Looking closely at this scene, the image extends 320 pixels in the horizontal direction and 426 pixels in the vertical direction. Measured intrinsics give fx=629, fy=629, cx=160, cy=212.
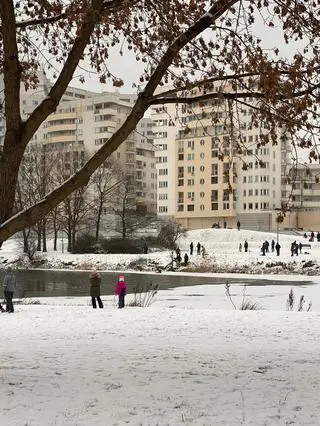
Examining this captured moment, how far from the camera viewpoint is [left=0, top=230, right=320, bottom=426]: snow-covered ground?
7.02m

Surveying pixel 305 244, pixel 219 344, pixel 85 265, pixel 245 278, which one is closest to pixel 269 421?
pixel 219 344

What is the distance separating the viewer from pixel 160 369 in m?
9.41

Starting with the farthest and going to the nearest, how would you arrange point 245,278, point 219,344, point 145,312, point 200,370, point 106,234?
point 106,234, point 245,278, point 145,312, point 219,344, point 200,370

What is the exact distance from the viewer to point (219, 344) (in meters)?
11.9

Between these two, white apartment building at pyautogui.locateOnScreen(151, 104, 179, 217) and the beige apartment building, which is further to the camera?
white apartment building at pyautogui.locateOnScreen(151, 104, 179, 217)

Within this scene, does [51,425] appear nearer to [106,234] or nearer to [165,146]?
[106,234]

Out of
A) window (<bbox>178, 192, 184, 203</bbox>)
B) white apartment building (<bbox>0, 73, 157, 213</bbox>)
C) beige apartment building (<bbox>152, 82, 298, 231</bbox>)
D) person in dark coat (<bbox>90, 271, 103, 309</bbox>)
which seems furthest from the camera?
white apartment building (<bbox>0, 73, 157, 213</bbox>)

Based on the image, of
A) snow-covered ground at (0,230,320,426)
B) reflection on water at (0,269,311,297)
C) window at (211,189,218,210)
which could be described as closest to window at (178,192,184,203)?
window at (211,189,218,210)

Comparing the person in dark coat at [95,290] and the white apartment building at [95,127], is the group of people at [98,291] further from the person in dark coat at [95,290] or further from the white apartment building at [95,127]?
the white apartment building at [95,127]

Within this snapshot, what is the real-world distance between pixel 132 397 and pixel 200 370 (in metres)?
1.85

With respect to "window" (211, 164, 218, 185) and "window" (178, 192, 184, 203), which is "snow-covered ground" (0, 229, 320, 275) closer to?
"window" (211, 164, 218, 185)

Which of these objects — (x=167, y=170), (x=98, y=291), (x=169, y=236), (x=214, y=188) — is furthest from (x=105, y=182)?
(x=98, y=291)

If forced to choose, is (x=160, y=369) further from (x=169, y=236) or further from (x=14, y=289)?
(x=169, y=236)

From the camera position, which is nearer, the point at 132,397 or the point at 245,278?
the point at 132,397
